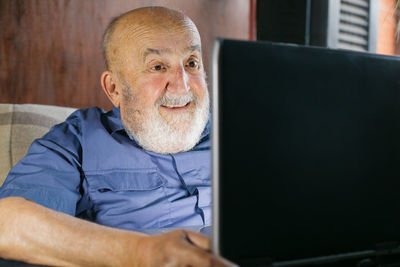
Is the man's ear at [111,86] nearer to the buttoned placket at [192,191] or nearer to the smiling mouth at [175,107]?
the smiling mouth at [175,107]

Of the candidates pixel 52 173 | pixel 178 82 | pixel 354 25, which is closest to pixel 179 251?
pixel 52 173

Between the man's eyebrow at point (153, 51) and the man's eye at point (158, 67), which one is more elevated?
the man's eyebrow at point (153, 51)

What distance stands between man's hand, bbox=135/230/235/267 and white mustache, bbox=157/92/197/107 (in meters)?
0.78

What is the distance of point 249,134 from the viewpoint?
1.41 ft

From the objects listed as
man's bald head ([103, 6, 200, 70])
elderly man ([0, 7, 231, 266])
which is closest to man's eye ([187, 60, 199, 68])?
elderly man ([0, 7, 231, 266])

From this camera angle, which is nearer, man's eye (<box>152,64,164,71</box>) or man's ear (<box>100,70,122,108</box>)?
man's eye (<box>152,64,164,71</box>)

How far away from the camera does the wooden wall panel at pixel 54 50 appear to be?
153cm

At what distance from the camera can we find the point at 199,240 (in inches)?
18.8

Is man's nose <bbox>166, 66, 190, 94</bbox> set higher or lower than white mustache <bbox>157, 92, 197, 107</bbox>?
higher

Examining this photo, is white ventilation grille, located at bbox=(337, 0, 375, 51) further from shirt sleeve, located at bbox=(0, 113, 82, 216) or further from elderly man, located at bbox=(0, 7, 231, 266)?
shirt sleeve, located at bbox=(0, 113, 82, 216)

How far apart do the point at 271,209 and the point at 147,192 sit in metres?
0.81

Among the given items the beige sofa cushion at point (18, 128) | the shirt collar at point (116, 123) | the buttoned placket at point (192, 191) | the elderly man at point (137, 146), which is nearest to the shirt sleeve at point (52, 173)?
the elderly man at point (137, 146)

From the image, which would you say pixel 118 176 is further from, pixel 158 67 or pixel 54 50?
pixel 54 50

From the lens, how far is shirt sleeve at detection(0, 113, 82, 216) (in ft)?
3.10
